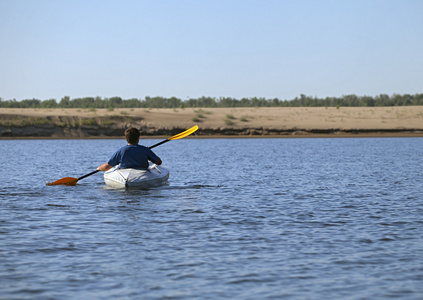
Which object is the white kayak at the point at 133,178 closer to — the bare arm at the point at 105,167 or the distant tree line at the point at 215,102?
the bare arm at the point at 105,167

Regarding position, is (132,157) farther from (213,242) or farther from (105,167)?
(213,242)

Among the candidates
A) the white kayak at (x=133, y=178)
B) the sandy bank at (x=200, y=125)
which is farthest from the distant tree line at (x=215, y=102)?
the white kayak at (x=133, y=178)

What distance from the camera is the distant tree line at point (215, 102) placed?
122 meters

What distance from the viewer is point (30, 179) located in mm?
22188

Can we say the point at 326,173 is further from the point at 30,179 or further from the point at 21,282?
the point at 21,282

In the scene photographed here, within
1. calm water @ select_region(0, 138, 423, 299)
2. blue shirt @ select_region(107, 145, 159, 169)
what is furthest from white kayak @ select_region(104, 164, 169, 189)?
calm water @ select_region(0, 138, 423, 299)

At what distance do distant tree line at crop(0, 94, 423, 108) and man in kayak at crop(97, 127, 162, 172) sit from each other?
10446cm

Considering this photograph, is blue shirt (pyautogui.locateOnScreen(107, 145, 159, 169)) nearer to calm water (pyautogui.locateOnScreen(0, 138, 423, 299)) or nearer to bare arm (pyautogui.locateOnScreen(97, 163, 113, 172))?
bare arm (pyautogui.locateOnScreen(97, 163, 113, 172))

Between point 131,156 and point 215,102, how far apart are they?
360 ft

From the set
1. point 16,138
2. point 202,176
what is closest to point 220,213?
point 202,176

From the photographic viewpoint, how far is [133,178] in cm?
1783

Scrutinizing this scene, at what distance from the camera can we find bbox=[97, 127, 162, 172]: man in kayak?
18.0 m

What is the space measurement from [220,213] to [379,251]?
4.50m

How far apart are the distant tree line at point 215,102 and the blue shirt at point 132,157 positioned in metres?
104
